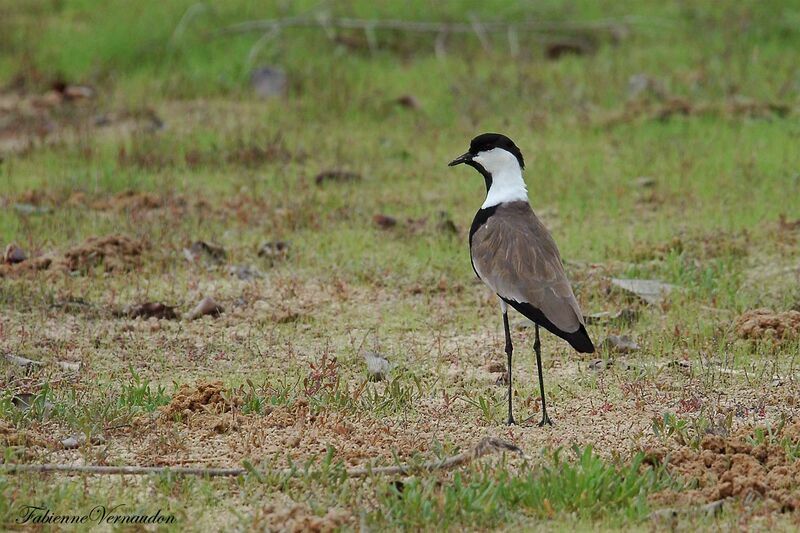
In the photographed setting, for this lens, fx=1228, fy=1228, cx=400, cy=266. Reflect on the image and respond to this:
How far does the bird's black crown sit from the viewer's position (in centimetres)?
644

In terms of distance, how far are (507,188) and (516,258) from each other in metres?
0.66

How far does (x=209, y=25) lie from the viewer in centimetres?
1348

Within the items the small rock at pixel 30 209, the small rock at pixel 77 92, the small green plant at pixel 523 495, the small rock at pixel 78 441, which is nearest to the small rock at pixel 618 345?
the small green plant at pixel 523 495

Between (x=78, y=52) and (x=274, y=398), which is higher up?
(x=78, y=52)

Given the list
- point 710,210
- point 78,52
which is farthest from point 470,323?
point 78,52

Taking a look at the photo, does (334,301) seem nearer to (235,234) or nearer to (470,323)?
(470,323)

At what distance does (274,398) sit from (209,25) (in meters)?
8.61

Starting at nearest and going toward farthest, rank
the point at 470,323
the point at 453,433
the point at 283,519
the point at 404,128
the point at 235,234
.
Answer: the point at 283,519
the point at 453,433
the point at 470,323
the point at 235,234
the point at 404,128

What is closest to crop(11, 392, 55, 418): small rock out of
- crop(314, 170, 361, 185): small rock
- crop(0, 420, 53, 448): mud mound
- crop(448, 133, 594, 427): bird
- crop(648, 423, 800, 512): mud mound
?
crop(0, 420, 53, 448): mud mound

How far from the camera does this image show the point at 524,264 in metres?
5.82

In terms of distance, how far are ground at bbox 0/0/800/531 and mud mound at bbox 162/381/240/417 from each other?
2 cm

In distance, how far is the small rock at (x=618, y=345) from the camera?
6652 mm

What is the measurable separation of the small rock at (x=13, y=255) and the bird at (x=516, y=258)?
3194 millimetres

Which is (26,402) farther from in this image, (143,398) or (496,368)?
(496,368)
